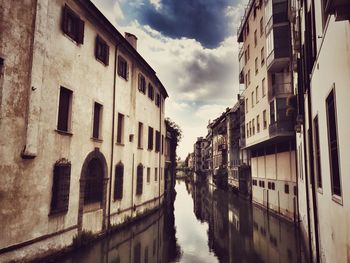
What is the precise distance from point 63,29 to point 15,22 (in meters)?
2.38

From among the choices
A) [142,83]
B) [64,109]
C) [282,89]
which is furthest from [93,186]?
[282,89]

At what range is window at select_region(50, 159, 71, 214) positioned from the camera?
10508mm

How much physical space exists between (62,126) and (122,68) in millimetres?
6521

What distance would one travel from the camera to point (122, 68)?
1673cm

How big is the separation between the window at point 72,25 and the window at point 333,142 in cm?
941

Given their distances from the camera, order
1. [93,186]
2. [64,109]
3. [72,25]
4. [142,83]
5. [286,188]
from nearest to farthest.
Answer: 1. [64,109]
2. [72,25]
3. [93,186]
4. [286,188]
5. [142,83]

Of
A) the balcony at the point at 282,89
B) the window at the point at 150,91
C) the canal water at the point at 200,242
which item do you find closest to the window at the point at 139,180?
the canal water at the point at 200,242

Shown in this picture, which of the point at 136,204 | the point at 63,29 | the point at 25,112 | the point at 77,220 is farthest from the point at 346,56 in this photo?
the point at 136,204

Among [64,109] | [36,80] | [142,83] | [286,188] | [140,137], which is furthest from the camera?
[142,83]

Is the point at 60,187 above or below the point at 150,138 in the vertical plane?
below

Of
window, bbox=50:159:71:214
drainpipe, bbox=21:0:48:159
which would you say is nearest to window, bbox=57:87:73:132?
window, bbox=50:159:71:214

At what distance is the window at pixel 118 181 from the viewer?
15467 mm

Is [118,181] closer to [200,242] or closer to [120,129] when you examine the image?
[120,129]

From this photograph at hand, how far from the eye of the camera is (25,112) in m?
9.09
